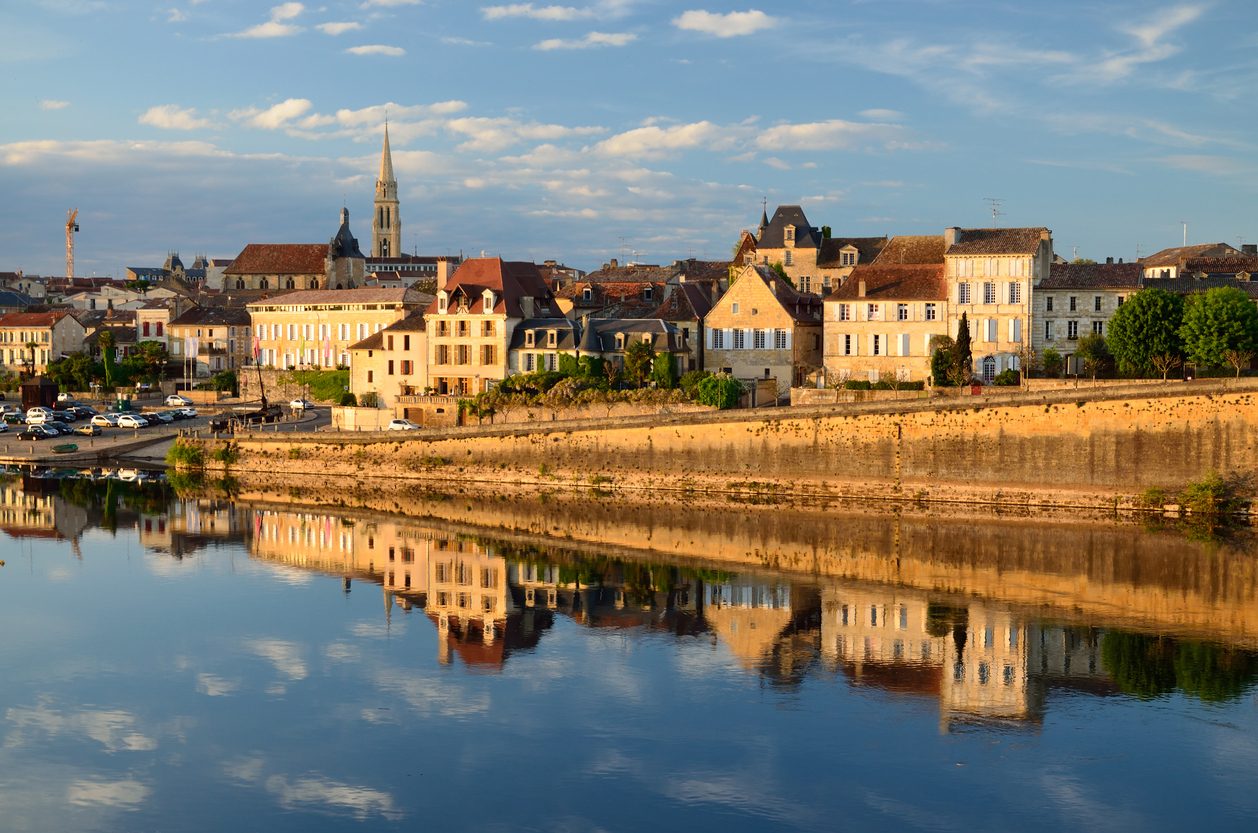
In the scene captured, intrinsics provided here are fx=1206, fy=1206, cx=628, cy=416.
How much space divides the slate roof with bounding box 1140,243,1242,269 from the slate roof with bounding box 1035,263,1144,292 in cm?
2972

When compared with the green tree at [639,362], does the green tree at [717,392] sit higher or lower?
lower

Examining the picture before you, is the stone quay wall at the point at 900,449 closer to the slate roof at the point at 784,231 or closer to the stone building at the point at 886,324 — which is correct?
the stone building at the point at 886,324

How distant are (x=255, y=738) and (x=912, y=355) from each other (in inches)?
1567

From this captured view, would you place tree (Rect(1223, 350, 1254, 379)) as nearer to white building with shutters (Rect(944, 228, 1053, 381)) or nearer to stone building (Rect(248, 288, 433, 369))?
white building with shutters (Rect(944, 228, 1053, 381))

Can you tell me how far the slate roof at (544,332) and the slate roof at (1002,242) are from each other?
18.6 m

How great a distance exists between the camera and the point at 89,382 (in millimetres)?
83562

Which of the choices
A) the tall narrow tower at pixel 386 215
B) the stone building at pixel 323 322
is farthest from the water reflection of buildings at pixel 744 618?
the tall narrow tower at pixel 386 215

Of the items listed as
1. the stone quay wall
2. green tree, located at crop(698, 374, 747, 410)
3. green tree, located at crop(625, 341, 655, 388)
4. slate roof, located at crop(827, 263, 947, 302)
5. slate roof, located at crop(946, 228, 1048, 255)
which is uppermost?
slate roof, located at crop(946, 228, 1048, 255)

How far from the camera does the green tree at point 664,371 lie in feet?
185

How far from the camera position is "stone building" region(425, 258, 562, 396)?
61812 mm

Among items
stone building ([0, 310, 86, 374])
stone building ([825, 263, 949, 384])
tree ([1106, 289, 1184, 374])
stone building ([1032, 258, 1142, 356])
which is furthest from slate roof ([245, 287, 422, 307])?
tree ([1106, 289, 1184, 374])

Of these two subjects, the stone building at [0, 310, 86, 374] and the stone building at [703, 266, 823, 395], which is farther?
the stone building at [0, 310, 86, 374]

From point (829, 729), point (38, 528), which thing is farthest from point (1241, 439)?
point (38, 528)

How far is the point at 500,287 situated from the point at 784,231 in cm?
1786
